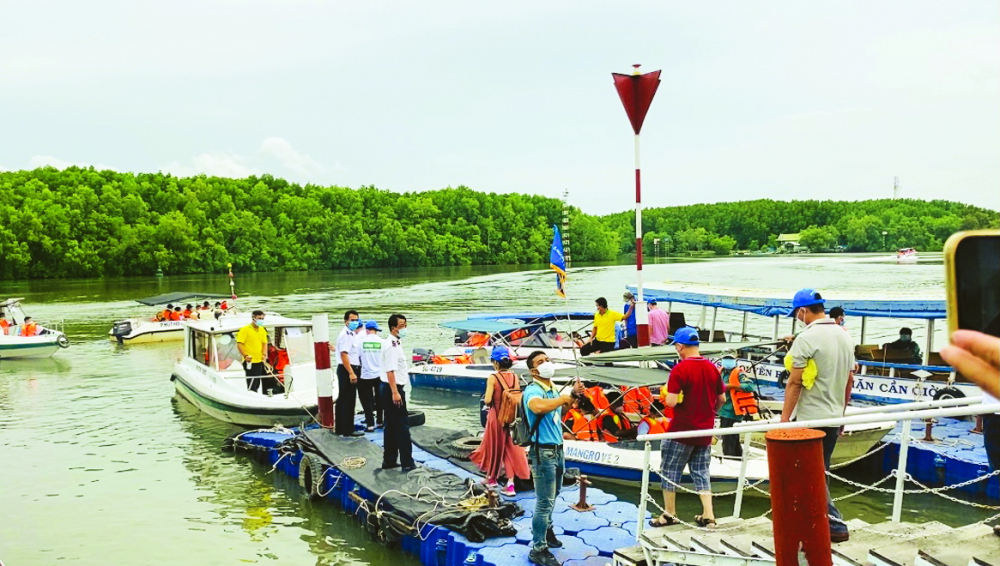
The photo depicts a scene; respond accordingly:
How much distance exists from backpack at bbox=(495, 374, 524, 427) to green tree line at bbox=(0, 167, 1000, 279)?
9424cm

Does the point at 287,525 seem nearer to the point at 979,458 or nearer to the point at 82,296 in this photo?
the point at 979,458

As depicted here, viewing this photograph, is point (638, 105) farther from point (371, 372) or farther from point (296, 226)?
point (296, 226)

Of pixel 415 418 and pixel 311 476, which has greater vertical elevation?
pixel 415 418

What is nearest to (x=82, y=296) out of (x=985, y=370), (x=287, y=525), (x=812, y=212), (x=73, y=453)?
(x=73, y=453)

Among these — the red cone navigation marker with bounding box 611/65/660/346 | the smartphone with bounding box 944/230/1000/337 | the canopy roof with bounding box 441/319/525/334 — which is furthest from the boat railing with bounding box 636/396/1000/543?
the canopy roof with bounding box 441/319/525/334

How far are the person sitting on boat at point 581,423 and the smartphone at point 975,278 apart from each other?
11.9m

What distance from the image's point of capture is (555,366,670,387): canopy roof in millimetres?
11827

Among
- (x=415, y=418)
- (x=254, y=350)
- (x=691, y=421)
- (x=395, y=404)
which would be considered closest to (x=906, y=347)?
(x=415, y=418)

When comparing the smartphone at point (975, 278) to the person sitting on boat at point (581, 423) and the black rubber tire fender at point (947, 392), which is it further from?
the black rubber tire fender at point (947, 392)

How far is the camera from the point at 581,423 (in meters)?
13.9

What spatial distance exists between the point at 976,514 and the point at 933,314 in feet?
18.7

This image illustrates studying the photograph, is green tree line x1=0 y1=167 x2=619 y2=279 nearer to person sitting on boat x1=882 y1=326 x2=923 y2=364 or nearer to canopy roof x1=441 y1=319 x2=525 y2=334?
canopy roof x1=441 y1=319 x2=525 y2=334

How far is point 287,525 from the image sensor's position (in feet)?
40.4

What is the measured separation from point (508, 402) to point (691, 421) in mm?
2289
